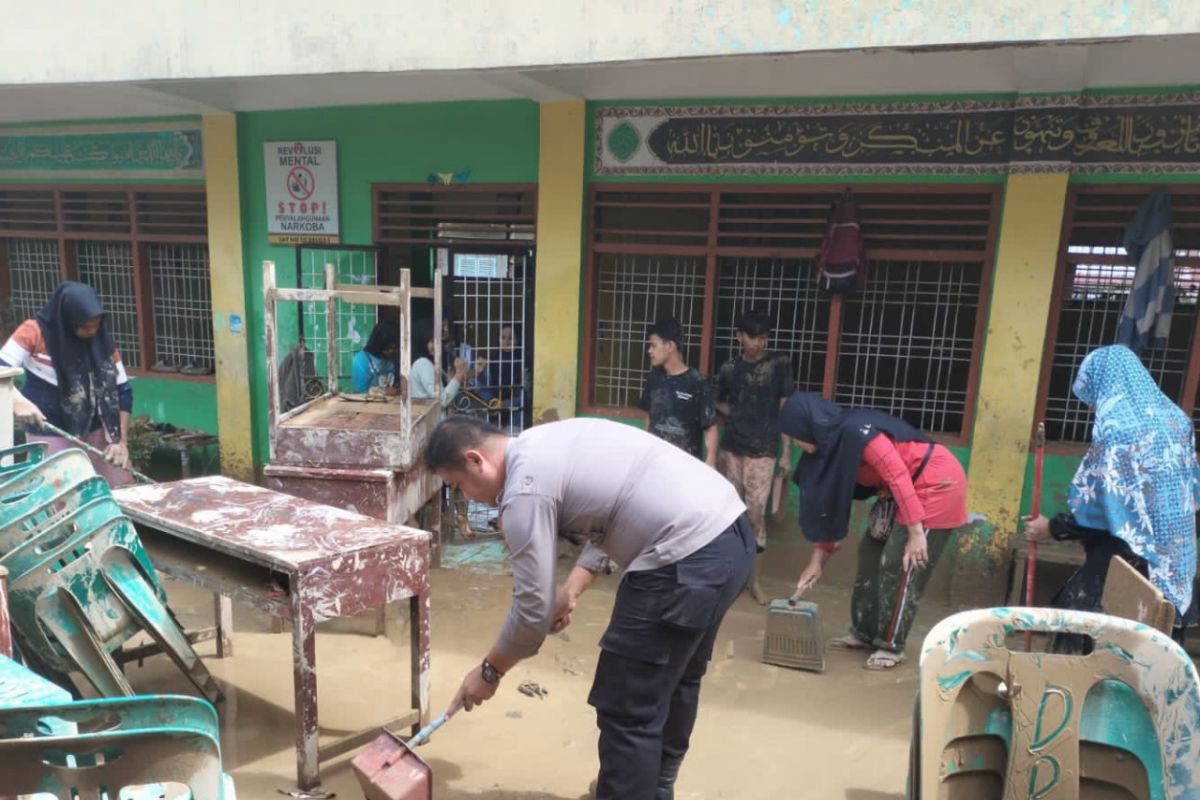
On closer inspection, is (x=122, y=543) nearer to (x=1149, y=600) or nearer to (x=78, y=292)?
(x=78, y=292)

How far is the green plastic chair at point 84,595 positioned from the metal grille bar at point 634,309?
11.3 ft

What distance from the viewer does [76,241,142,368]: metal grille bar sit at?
6.93 meters

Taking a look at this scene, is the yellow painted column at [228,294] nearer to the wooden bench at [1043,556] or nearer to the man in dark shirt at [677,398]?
the man in dark shirt at [677,398]

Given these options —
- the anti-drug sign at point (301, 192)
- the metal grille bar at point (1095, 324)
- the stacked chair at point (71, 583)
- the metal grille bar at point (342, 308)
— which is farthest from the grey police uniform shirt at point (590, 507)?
the anti-drug sign at point (301, 192)

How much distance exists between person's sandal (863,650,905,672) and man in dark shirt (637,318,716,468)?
→ 1439mm

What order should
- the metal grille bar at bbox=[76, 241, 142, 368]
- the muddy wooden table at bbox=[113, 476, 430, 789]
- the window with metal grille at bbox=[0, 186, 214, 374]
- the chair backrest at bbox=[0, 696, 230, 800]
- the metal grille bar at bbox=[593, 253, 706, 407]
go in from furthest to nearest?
the metal grille bar at bbox=[76, 241, 142, 368], the window with metal grille at bbox=[0, 186, 214, 374], the metal grille bar at bbox=[593, 253, 706, 407], the muddy wooden table at bbox=[113, 476, 430, 789], the chair backrest at bbox=[0, 696, 230, 800]

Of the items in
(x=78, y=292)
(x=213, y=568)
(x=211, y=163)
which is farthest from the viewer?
(x=211, y=163)

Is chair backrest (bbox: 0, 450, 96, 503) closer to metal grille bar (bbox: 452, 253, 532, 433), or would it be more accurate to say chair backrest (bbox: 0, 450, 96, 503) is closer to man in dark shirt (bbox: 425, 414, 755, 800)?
man in dark shirt (bbox: 425, 414, 755, 800)

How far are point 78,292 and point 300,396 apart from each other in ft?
5.15

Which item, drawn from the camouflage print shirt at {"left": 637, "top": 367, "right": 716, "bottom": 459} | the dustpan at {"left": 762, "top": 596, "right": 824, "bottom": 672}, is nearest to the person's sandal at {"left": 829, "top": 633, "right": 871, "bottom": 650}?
the dustpan at {"left": 762, "top": 596, "right": 824, "bottom": 672}

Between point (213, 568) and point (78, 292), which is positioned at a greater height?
point (78, 292)

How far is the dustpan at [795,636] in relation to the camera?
3719 millimetres

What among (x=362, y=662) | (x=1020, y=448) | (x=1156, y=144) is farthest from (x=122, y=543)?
(x=1156, y=144)

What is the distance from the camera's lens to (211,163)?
6184 millimetres
